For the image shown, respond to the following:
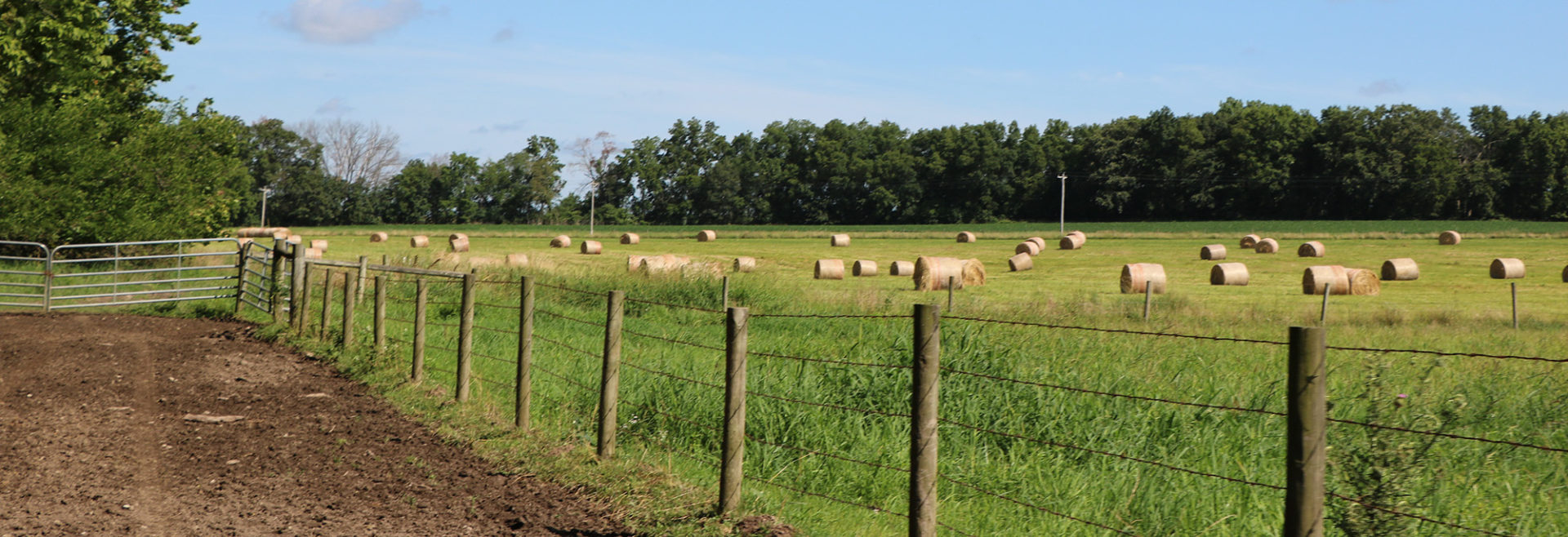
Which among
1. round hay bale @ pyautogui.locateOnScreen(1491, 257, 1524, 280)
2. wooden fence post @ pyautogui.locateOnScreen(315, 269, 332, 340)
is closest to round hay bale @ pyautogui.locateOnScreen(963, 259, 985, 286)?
round hay bale @ pyautogui.locateOnScreen(1491, 257, 1524, 280)

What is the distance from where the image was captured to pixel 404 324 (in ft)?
54.1

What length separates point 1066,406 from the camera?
9.36 meters

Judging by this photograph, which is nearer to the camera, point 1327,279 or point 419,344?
point 419,344

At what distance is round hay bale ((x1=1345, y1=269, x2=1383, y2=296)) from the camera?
2862 cm

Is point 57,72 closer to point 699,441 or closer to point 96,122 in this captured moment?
point 96,122

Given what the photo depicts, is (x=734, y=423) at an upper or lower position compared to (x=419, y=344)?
upper

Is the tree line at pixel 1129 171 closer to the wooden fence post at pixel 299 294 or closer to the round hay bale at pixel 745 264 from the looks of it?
the round hay bale at pixel 745 264

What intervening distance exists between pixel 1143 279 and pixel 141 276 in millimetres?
21130

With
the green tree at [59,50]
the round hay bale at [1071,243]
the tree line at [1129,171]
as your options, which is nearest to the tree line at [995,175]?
the tree line at [1129,171]

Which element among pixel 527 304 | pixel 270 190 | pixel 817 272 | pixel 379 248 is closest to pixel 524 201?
pixel 270 190

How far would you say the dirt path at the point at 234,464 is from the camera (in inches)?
245

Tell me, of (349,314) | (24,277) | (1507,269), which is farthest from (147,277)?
(1507,269)

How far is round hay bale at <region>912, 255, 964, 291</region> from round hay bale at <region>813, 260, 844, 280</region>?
5.00m

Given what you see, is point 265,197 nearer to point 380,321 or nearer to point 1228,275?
point 1228,275
